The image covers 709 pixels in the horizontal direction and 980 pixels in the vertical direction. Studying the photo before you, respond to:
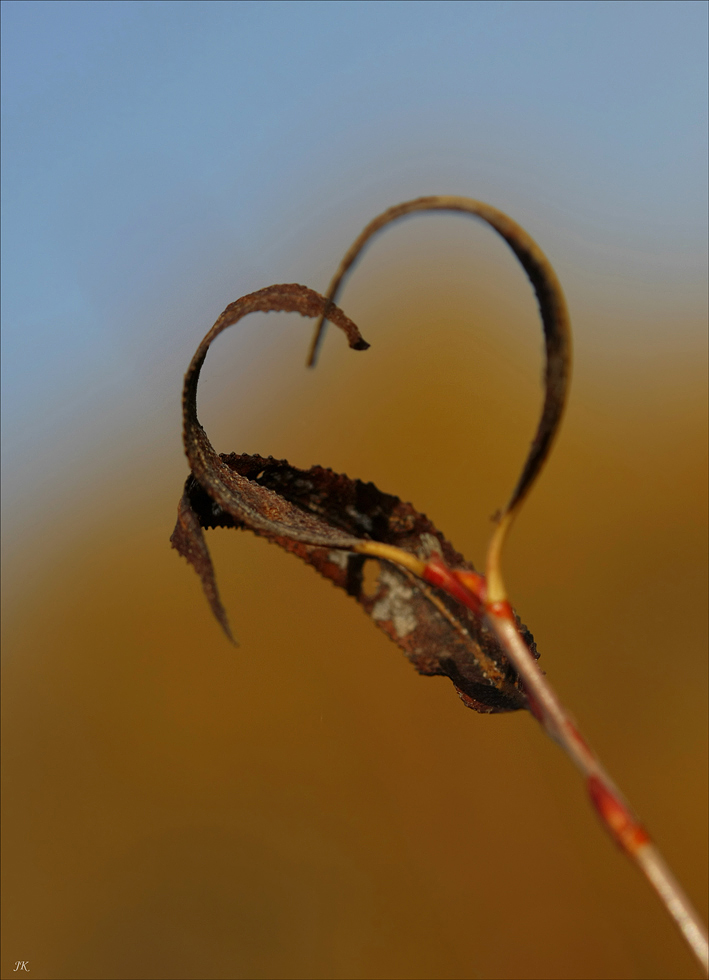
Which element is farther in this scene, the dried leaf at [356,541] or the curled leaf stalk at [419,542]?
the dried leaf at [356,541]

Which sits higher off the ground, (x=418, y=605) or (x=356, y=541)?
(x=356, y=541)

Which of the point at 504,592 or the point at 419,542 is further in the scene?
the point at 419,542

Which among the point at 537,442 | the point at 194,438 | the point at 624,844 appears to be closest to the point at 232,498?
the point at 194,438

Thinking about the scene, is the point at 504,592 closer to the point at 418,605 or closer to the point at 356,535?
the point at 418,605

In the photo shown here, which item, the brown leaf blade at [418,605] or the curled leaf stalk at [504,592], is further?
the brown leaf blade at [418,605]

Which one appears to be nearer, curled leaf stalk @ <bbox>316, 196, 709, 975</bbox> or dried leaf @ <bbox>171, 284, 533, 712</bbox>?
curled leaf stalk @ <bbox>316, 196, 709, 975</bbox>

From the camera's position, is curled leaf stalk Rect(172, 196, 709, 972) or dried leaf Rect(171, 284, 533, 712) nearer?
curled leaf stalk Rect(172, 196, 709, 972)

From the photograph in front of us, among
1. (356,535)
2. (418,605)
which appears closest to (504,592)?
(418,605)

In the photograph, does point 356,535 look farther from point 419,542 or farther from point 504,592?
point 504,592

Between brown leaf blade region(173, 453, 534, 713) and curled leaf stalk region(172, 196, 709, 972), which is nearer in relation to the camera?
curled leaf stalk region(172, 196, 709, 972)

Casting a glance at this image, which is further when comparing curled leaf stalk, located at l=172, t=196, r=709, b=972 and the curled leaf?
the curled leaf

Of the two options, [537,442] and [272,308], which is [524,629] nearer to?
[537,442]

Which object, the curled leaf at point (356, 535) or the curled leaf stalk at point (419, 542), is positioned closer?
the curled leaf stalk at point (419, 542)

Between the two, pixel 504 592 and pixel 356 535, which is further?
pixel 356 535
